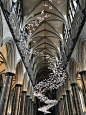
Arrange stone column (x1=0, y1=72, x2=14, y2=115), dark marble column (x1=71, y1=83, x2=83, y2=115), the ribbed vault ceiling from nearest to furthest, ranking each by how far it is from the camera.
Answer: stone column (x1=0, y1=72, x2=14, y2=115)
dark marble column (x1=71, y1=83, x2=83, y2=115)
the ribbed vault ceiling

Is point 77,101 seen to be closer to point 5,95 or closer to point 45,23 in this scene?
point 5,95

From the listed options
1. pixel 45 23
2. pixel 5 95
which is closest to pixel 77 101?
pixel 5 95

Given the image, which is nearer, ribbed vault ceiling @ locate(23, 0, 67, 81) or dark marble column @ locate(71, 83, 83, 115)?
dark marble column @ locate(71, 83, 83, 115)

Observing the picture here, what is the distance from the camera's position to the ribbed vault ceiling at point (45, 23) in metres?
11.3

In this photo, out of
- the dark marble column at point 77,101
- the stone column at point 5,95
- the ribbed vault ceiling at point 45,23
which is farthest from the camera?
the ribbed vault ceiling at point 45,23

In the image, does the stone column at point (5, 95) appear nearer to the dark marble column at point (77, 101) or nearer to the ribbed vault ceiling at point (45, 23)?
the ribbed vault ceiling at point (45, 23)

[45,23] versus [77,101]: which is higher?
[45,23]

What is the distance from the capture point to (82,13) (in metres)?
7.45

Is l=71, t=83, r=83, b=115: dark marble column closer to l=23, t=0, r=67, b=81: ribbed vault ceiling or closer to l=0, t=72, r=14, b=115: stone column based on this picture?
l=0, t=72, r=14, b=115: stone column

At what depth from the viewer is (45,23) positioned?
12992 millimetres

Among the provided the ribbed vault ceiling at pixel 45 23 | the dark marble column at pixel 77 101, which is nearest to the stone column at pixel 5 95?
the ribbed vault ceiling at pixel 45 23

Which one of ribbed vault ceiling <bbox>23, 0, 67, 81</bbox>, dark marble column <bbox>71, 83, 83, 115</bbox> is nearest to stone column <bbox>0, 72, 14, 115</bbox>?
ribbed vault ceiling <bbox>23, 0, 67, 81</bbox>

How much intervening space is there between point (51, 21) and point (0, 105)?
1007cm

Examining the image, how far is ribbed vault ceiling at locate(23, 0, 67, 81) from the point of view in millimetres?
11258
